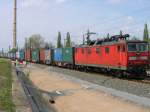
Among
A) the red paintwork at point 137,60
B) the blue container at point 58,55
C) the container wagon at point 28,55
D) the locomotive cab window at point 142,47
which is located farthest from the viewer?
the container wagon at point 28,55

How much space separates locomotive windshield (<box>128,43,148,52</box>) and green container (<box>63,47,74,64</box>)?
18.1m

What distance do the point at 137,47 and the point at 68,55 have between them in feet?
67.6

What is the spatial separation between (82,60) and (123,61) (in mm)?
12438

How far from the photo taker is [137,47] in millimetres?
29000

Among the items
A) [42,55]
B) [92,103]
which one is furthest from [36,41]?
[92,103]

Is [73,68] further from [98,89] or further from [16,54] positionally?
[16,54]

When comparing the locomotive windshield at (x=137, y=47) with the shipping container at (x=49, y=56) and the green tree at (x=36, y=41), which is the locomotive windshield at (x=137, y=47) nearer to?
the shipping container at (x=49, y=56)

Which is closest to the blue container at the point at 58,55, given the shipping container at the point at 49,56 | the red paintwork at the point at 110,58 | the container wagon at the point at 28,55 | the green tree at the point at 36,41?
the shipping container at the point at 49,56

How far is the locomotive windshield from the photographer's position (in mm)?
28641

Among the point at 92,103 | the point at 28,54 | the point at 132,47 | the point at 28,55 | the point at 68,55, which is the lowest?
the point at 92,103

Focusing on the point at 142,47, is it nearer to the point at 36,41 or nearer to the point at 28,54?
the point at 28,54

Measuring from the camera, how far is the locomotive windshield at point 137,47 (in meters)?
28.6

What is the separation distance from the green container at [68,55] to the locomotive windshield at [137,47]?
1807cm

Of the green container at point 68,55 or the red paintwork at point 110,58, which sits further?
the green container at point 68,55
